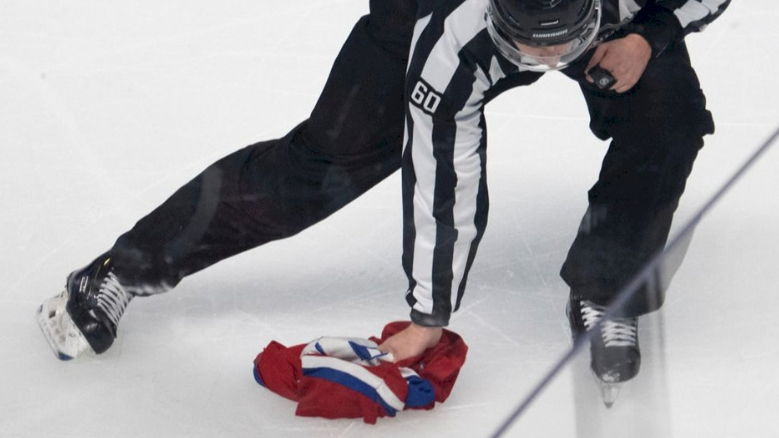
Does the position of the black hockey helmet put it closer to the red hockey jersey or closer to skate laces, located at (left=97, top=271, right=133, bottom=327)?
the red hockey jersey

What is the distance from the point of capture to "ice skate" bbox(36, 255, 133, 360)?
2.06m

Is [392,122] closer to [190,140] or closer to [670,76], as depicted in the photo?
[670,76]

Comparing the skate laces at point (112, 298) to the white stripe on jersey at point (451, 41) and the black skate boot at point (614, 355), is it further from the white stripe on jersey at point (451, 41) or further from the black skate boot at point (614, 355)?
the black skate boot at point (614, 355)

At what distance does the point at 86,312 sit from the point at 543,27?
3.01 ft

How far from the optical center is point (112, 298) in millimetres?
2117

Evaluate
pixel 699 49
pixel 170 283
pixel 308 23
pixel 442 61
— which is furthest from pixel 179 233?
pixel 699 49

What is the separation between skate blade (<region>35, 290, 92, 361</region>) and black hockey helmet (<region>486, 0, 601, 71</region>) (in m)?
0.85

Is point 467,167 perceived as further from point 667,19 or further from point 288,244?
point 288,244

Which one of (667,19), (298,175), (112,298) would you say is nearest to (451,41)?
(667,19)

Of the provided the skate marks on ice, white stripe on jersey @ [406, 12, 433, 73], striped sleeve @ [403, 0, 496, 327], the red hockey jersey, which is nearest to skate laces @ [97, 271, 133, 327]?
the red hockey jersey

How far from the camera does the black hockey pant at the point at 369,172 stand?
1879 millimetres

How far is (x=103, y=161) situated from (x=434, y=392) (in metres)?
1.02

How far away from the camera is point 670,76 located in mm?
Result: 1894

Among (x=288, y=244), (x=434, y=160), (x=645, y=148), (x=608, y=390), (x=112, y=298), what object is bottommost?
(x=288, y=244)
